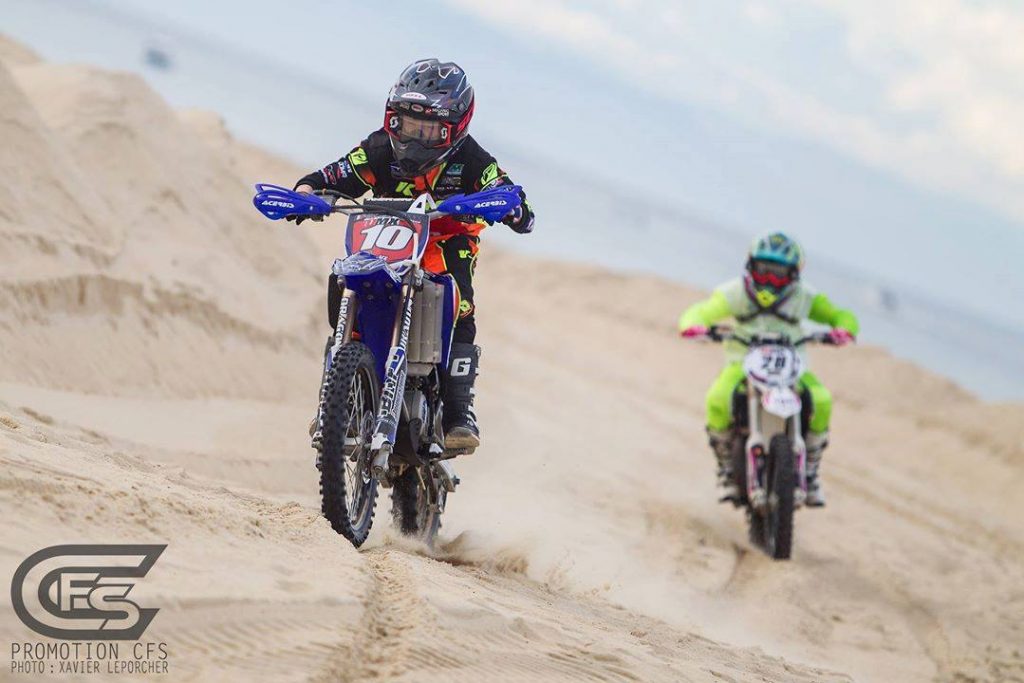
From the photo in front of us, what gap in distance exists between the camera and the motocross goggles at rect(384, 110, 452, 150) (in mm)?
6047

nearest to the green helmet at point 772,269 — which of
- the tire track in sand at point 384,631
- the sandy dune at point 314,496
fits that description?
the sandy dune at point 314,496

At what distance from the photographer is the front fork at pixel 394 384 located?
5406 millimetres

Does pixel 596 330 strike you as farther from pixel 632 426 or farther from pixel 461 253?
pixel 461 253

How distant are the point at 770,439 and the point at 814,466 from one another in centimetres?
44

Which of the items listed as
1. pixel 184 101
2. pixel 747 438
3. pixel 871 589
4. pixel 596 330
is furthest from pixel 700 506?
pixel 184 101

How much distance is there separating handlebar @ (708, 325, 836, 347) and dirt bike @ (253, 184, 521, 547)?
406cm

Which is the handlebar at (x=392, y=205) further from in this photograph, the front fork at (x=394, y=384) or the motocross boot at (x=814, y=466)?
the motocross boot at (x=814, y=466)

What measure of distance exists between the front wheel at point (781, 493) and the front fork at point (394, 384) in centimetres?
410

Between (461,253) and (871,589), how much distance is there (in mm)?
4635

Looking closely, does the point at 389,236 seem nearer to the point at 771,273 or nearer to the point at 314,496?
the point at 314,496

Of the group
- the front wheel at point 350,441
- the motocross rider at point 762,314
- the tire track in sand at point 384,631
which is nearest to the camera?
→ the tire track in sand at point 384,631

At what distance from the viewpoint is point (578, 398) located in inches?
561

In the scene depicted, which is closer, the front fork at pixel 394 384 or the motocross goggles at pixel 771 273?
the front fork at pixel 394 384

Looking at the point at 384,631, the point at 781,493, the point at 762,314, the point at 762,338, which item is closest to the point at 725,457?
the point at 781,493
